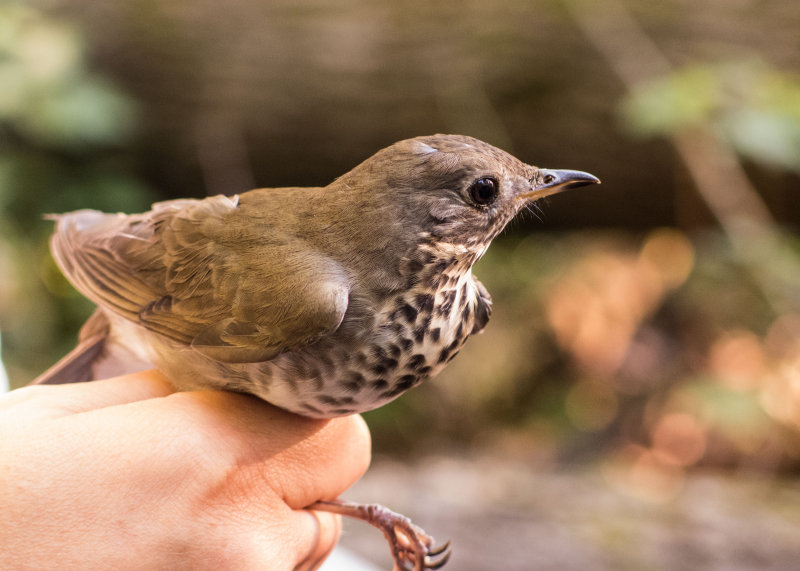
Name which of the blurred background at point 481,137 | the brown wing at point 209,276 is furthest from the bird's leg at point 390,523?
the blurred background at point 481,137

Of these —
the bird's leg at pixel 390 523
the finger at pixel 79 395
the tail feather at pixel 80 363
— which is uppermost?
the finger at pixel 79 395

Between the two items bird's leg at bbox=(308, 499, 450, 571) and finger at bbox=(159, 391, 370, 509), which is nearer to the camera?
finger at bbox=(159, 391, 370, 509)

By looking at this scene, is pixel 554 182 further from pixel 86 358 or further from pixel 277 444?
pixel 86 358

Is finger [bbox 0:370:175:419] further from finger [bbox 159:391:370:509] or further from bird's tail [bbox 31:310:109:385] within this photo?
bird's tail [bbox 31:310:109:385]

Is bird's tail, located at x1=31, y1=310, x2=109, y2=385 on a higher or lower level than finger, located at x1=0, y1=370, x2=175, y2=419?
lower

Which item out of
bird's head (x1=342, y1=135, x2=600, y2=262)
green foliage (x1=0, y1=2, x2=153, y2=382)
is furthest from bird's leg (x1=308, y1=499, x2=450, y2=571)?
green foliage (x1=0, y1=2, x2=153, y2=382)

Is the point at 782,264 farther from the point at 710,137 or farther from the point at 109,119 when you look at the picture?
the point at 109,119

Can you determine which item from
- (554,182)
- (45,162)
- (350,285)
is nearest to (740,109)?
(554,182)

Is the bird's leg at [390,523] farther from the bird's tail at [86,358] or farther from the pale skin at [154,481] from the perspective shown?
the bird's tail at [86,358]
